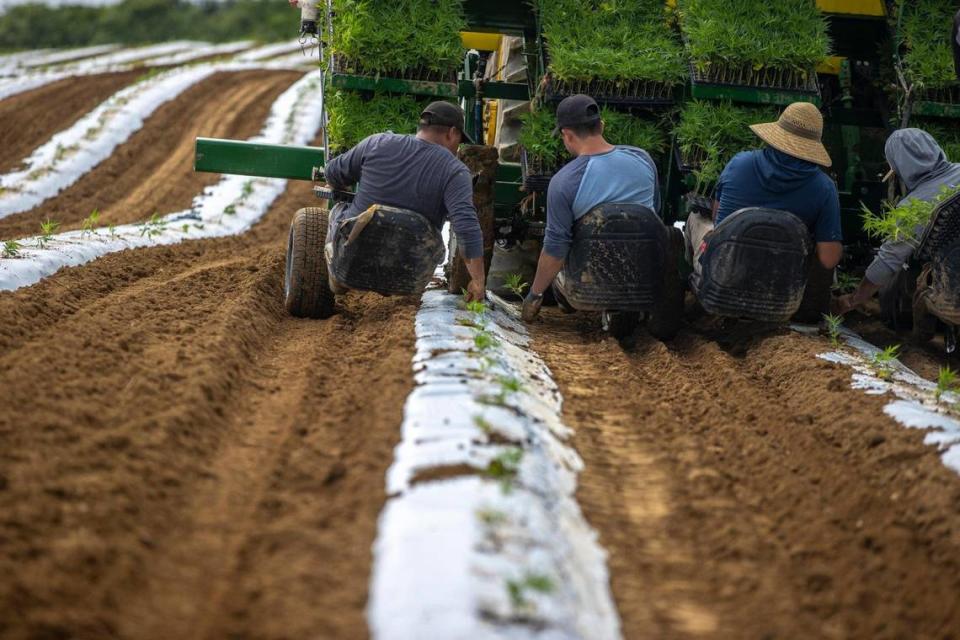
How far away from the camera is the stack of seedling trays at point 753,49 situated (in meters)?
6.87

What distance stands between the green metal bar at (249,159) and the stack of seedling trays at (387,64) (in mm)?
812

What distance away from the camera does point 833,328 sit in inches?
244

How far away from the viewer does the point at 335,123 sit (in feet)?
22.1

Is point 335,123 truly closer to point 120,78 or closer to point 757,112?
point 757,112

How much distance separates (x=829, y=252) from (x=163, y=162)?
36.5 ft

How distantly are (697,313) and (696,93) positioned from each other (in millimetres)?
1525

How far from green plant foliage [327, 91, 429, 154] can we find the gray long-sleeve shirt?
62 centimetres

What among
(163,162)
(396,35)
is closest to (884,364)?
(396,35)

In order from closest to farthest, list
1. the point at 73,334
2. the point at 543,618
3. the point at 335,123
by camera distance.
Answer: the point at 543,618, the point at 73,334, the point at 335,123

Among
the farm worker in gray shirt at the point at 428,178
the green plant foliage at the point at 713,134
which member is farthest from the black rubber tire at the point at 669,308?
the farm worker in gray shirt at the point at 428,178

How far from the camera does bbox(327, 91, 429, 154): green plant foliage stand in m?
6.65

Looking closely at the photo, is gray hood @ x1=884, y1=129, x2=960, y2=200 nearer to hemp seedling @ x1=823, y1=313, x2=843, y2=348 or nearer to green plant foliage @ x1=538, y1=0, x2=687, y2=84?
hemp seedling @ x1=823, y1=313, x2=843, y2=348

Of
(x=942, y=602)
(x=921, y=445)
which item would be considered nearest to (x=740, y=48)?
(x=921, y=445)

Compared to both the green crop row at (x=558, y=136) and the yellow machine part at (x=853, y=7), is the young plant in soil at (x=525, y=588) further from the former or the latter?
the yellow machine part at (x=853, y=7)
